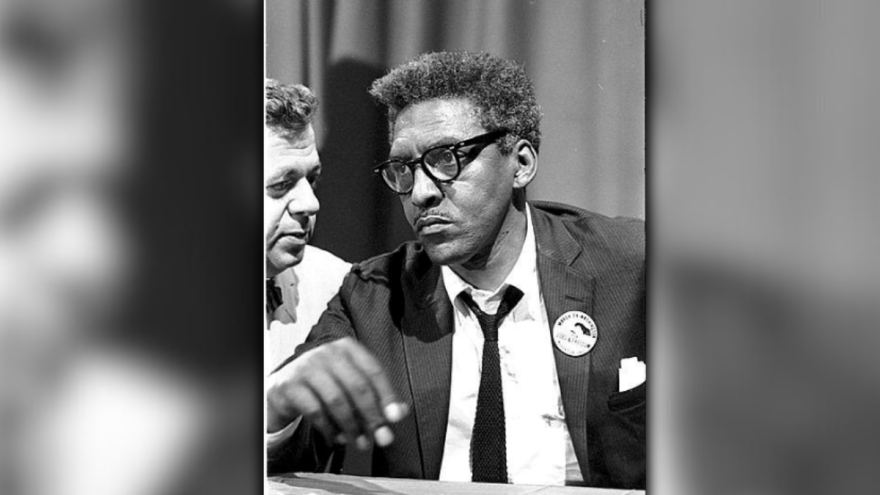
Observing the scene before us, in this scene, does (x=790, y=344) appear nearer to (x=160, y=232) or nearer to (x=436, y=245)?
(x=436, y=245)

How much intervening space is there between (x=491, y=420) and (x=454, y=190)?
1.60 feet

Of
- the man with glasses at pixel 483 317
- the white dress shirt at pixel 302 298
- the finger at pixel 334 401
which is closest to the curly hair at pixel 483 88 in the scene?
the man with glasses at pixel 483 317

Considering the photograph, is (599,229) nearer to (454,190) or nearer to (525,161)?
(525,161)

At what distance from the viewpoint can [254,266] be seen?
8.09 ft

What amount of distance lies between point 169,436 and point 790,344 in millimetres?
1414

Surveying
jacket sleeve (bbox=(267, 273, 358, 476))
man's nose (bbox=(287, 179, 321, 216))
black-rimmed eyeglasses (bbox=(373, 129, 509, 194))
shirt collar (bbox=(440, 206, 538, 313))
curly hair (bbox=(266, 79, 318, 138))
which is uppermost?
curly hair (bbox=(266, 79, 318, 138))

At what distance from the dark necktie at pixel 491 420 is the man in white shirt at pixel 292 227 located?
360 millimetres

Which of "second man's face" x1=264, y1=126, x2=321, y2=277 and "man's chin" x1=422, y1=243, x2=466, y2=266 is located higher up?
"second man's face" x1=264, y1=126, x2=321, y2=277

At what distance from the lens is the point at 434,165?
228 cm

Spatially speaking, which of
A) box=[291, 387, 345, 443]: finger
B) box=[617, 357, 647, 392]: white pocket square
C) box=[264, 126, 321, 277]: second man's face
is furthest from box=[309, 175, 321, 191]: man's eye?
box=[617, 357, 647, 392]: white pocket square

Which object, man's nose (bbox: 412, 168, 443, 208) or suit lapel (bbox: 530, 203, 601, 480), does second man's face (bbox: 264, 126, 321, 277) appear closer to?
man's nose (bbox: 412, 168, 443, 208)

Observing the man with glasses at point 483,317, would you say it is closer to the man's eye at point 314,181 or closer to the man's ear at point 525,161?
the man's ear at point 525,161

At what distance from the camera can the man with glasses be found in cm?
→ 226

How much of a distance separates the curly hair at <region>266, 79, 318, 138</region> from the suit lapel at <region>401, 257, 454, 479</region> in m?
0.43
